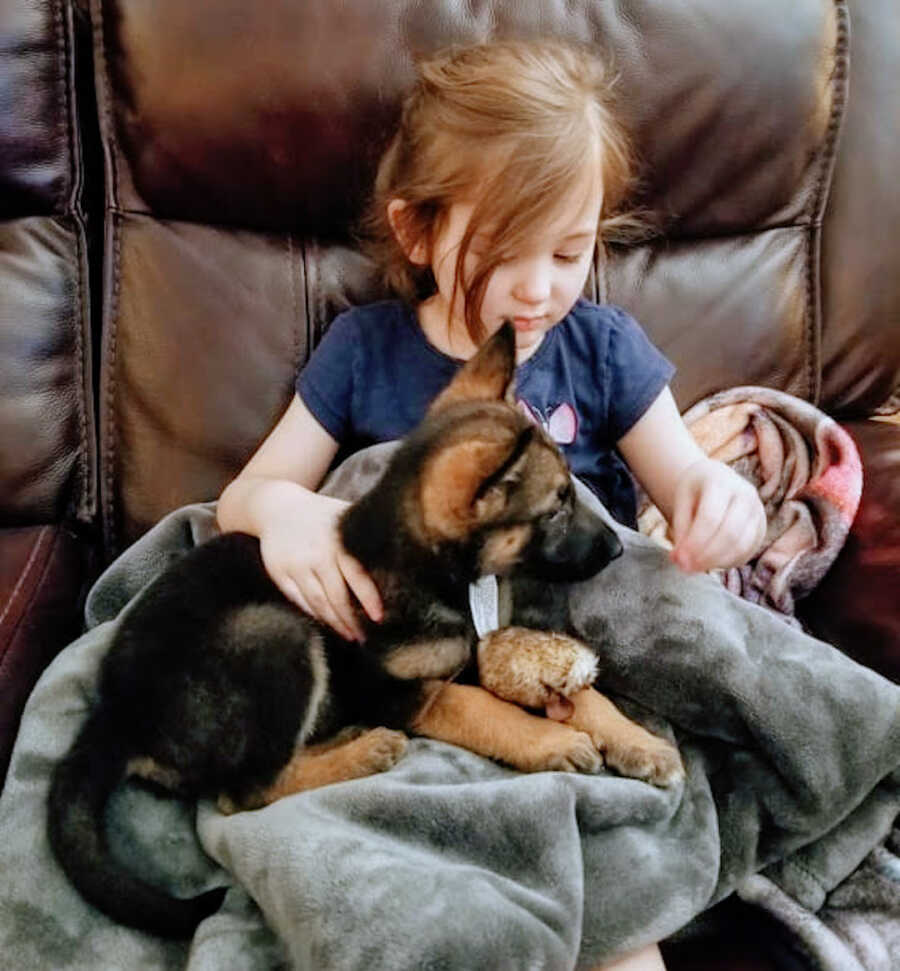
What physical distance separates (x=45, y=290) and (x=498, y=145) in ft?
2.34

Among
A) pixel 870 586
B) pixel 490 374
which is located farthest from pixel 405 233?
pixel 870 586

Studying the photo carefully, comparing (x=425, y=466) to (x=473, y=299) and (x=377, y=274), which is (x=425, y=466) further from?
(x=377, y=274)

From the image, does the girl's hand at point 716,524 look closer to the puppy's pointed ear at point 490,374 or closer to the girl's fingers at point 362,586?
the puppy's pointed ear at point 490,374

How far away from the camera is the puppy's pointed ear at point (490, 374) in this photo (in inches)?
51.9

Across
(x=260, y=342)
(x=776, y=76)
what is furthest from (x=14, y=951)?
(x=776, y=76)

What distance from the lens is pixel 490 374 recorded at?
1340mm

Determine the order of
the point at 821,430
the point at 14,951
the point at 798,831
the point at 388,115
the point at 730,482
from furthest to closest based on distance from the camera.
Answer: the point at 821,430 < the point at 388,115 < the point at 730,482 < the point at 798,831 < the point at 14,951

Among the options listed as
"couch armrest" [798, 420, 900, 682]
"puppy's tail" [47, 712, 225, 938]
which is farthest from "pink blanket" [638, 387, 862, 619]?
"puppy's tail" [47, 712, 225, 938]

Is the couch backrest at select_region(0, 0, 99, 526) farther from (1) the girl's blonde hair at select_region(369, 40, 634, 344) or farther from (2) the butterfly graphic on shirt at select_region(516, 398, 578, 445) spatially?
(2) the butterfly graphic on shirt at select_region(516, 398, 578, 445)

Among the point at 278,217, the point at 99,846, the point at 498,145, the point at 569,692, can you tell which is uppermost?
the point at 498,145

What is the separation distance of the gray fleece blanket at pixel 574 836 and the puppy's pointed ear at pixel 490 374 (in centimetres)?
25

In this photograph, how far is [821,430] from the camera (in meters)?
1.66

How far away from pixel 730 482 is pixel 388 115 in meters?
0.70

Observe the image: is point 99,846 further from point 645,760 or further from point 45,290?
point 45,290
